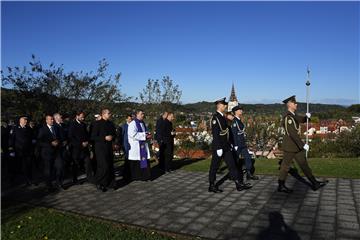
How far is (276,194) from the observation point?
8016 millimetres

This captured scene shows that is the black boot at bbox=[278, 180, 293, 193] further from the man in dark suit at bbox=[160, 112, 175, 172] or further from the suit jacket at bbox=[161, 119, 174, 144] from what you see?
the suit jacket at bbox=[161, 119, 174, 144]

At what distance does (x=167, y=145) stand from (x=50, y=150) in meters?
3.75

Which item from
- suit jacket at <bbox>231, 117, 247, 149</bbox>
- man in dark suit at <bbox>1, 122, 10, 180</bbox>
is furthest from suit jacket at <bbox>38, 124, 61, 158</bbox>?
suit jacket at <bbox>231, 117, 247, 149</bbox>

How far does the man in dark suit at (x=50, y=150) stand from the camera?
9.28 meters

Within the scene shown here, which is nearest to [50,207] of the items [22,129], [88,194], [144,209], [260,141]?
[88,194]

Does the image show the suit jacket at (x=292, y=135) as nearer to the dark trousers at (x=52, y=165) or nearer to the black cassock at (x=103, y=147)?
the black cassock at (x=103, y=147)

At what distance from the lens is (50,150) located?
9328 millimetres

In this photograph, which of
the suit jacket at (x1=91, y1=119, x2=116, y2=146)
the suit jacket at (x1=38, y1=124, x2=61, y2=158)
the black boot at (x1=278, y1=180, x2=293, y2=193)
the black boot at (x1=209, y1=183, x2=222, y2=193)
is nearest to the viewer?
the black boot at (x1=278, y1=180, x2=293, y2=193)

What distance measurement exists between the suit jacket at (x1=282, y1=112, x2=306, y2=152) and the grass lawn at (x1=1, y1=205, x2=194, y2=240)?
155 inches

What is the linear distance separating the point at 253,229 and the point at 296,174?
186 inches

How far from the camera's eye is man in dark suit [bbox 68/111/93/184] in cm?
1004

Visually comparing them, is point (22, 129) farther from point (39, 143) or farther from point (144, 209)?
point (144, 209)

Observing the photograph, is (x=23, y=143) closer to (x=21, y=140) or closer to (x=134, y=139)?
(x=21, y=140)

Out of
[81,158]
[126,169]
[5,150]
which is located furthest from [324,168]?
[5,150]
